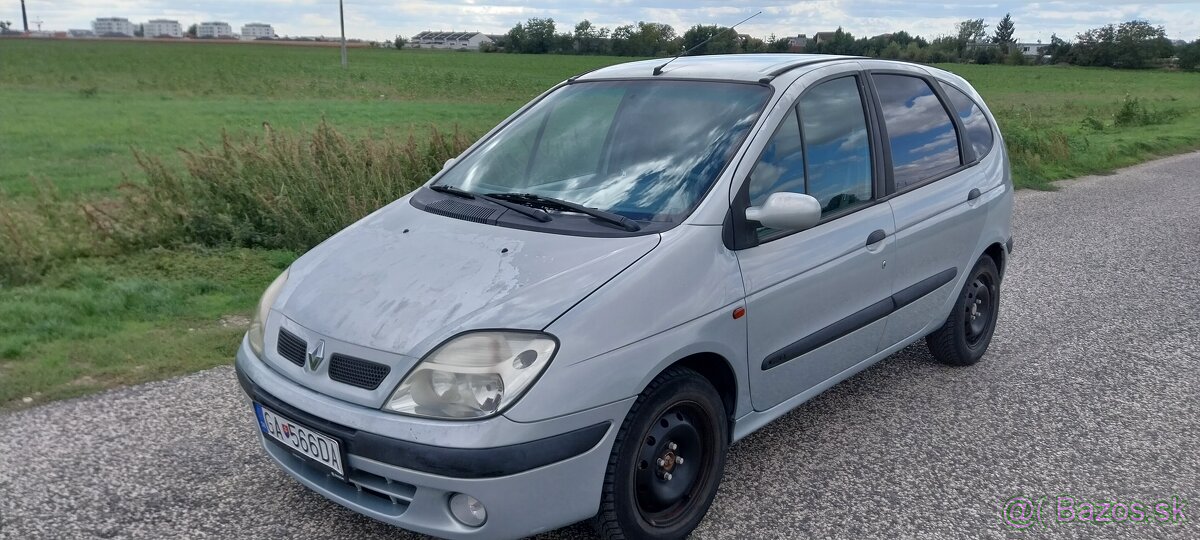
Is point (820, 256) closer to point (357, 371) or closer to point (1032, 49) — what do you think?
point (357, 371)

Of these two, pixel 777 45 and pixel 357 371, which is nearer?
pixel 357 371

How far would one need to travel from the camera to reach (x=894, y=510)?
11.1 feet

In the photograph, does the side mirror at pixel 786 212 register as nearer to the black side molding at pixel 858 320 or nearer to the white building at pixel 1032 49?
the black side molding at pixel 858 320

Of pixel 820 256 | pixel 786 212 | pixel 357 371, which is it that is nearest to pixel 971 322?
pixel 820 256

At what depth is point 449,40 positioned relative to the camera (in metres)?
103

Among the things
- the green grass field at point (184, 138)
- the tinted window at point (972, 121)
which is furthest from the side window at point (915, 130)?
the green grass field at point (184, 138)

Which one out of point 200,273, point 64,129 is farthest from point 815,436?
point 64,129

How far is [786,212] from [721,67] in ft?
3.38

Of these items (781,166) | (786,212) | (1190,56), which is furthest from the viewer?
(1190,56)

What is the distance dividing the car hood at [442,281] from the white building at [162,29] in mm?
112998

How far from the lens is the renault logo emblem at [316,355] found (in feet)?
9.16

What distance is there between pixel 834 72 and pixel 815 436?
1.69 meters

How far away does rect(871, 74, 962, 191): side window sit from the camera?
415 cm

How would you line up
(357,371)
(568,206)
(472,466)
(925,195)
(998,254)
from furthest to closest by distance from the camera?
(998,254) < (925,195) < (568,206) < (357,371) < (472,466)
